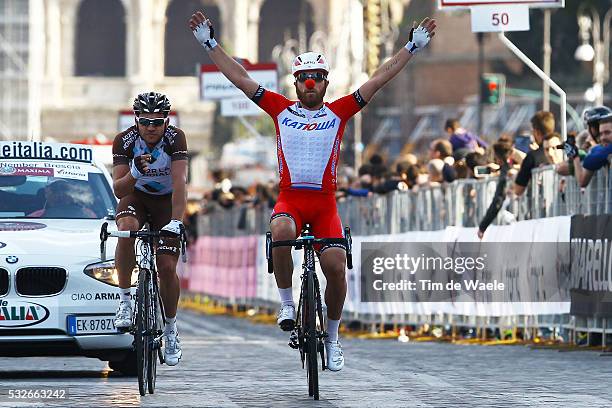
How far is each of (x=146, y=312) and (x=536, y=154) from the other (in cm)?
769

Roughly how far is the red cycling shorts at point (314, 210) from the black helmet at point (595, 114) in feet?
17.9

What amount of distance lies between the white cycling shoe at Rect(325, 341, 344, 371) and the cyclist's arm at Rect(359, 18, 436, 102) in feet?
4.93

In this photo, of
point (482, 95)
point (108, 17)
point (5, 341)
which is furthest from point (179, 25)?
point (5, 341)

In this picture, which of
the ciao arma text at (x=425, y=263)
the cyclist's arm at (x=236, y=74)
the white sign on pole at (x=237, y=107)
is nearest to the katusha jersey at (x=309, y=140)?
the cyclist's arm at (x=236, y=74)

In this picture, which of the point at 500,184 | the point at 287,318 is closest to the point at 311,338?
the point at 287,318

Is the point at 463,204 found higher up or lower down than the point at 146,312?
higher up

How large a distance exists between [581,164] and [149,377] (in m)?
6.21

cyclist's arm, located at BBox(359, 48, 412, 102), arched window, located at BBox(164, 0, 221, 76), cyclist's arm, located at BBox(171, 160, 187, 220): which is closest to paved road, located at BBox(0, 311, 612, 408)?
cyclist's arm, located at BBox(171, 160, 187, 220)

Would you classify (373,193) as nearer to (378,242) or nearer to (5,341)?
(378,242)

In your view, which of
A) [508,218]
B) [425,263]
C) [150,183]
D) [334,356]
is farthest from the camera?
[425,263]

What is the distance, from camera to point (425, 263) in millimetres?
22828

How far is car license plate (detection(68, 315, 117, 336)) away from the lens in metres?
15.5

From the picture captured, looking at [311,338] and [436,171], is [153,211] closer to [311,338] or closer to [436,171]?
[311,338]

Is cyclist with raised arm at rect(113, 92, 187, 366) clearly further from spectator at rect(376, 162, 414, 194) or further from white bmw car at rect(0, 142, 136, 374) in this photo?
spectator at rect(376, 162, 414, 194)
